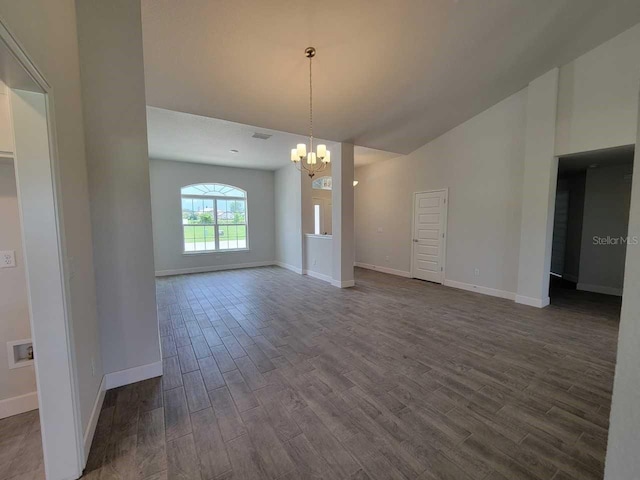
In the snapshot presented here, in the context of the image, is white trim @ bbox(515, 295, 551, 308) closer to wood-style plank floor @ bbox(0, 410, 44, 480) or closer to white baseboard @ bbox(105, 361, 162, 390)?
white baseboard @ bbox(105, 361, 162, 390)

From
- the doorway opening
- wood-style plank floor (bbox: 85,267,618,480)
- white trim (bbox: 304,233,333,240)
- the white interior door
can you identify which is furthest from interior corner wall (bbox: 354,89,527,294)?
white trim (bbox: 304,233,333,240)

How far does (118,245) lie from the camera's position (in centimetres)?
211

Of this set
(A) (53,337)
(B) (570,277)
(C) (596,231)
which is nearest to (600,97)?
(C) (596,231)

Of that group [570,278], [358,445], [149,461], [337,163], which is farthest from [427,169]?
[149,461]

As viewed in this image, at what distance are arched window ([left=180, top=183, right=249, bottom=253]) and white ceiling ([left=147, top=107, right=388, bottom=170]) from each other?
0.83m

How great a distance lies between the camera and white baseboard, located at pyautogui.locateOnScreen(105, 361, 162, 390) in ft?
7.00

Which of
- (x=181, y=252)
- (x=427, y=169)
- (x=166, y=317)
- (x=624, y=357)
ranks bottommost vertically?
(x=166, y=317)

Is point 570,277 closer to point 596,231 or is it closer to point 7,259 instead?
Answer: point 596,231

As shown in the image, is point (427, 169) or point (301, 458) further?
point (427, 169)

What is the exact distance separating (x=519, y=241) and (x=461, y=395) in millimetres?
3492

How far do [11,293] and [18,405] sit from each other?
820 mm

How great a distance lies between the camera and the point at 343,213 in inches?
205

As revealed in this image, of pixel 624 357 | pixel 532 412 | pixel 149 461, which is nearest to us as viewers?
pixel 624 357

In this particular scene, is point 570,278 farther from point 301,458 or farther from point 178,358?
point 178,358
